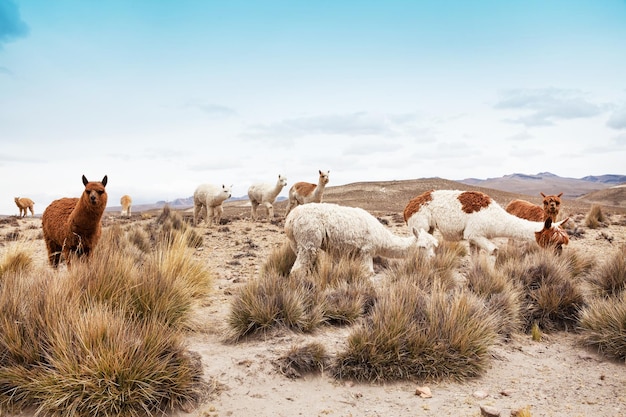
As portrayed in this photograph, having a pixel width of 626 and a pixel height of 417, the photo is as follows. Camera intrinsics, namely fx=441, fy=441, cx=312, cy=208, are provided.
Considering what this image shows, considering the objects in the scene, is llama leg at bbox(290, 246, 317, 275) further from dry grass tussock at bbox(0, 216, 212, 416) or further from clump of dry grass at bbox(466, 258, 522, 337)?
dry grass tussock at bbox(0, 216, 212, 416)

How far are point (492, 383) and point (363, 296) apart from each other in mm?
2225

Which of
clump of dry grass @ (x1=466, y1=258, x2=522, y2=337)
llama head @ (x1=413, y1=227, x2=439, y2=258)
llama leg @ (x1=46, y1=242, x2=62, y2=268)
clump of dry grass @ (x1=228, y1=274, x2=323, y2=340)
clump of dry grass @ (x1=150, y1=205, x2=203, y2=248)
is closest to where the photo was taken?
clump of dry grass @ (x1=228, y1=274, x2=323, y2=340)

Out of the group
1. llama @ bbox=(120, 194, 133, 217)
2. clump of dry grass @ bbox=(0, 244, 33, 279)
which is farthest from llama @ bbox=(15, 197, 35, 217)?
clump of dry grass @ bbox=(0, 244, 33, 279)

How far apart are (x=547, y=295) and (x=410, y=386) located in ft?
11.2

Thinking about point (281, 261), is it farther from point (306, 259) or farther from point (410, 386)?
point (410, 386)

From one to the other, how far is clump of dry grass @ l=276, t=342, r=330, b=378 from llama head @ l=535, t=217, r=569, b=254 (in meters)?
6.14

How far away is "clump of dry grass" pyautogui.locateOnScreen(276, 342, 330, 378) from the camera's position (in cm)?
466

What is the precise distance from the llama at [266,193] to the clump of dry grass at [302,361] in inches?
658

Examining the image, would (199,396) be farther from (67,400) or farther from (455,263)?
(455,263)

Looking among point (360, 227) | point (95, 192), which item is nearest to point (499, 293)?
point (360, 227)

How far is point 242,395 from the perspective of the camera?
167 inches

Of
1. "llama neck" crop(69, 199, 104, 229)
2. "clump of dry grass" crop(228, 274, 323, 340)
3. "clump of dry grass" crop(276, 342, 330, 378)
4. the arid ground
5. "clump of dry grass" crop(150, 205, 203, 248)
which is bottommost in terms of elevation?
the arid ground

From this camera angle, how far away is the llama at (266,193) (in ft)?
70.7

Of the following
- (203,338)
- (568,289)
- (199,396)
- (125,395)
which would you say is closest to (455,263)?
(568,289)
